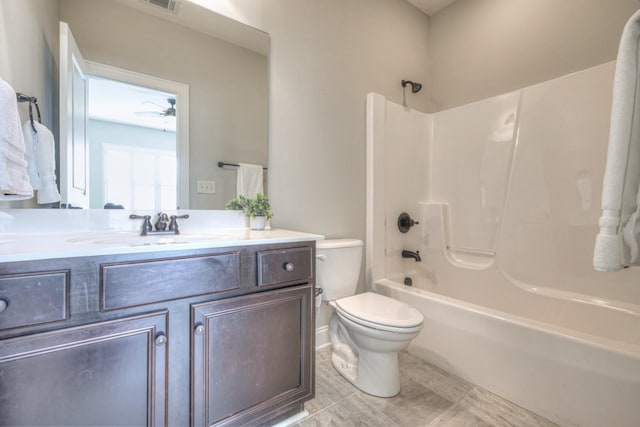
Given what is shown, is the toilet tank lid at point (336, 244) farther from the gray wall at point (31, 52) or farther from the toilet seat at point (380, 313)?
the gray wall at point (31, 52)

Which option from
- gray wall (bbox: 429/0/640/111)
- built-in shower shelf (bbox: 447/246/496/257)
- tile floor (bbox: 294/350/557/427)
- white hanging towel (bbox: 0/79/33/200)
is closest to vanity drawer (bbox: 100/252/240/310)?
white hanging towel (bbox: 0/79/33/200)

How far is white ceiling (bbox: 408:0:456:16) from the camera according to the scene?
93.5 inches

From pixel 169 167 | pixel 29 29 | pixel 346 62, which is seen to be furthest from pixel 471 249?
pixel 29 29

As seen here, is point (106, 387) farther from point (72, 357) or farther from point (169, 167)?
point (169, 167)

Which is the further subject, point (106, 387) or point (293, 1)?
point (293, 1)

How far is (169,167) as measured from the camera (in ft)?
4.65

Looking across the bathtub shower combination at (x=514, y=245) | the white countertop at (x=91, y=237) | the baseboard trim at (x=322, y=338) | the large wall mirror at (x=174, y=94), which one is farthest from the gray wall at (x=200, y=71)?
the baseboard trim at (x=322, y=338)

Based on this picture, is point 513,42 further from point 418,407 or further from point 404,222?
point 418,407

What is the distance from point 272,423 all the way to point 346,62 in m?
2.21

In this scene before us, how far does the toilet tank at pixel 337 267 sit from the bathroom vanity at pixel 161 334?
1.27ft

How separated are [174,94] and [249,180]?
58cm

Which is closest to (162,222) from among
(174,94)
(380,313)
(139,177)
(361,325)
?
(139,177)

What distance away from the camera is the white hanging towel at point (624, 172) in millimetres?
732

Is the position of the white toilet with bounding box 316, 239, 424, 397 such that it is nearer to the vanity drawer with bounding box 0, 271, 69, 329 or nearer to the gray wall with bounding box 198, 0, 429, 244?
the gray wall with bounding box 198, 0, 429, 244
